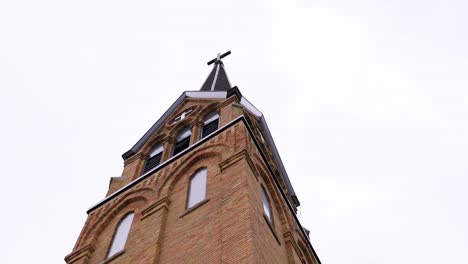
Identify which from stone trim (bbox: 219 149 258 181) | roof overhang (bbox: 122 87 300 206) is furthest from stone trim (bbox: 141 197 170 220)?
roof overhang (bbox: 122 87 300 206)

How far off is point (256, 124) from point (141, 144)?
501 centimetres

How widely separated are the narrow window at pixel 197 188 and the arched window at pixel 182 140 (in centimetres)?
486

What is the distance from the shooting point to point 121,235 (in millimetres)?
19797

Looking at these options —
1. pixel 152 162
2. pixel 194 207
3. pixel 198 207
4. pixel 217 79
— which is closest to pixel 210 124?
pixel 152 162

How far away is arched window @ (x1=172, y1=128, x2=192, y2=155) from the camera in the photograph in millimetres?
25631

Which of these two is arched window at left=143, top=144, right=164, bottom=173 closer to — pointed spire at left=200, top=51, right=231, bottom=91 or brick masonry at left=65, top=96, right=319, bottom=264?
brick masonry at left=65, top=96, right=319, bottom=264

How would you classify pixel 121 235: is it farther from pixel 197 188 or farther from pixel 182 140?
pixel 182 140

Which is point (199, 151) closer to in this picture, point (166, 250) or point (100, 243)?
point (100, 243)

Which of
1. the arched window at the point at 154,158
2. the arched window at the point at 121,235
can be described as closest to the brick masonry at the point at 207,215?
the arched window at the point at 121,235

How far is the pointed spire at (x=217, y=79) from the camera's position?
112ft

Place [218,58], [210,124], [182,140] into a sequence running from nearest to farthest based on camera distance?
1. [210,124]
2. [182,140]
3. [218,58]

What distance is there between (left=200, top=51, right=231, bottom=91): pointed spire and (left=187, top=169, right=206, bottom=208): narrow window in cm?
1308

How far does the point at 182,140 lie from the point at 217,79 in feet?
33.7

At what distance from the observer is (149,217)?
19.0 m
